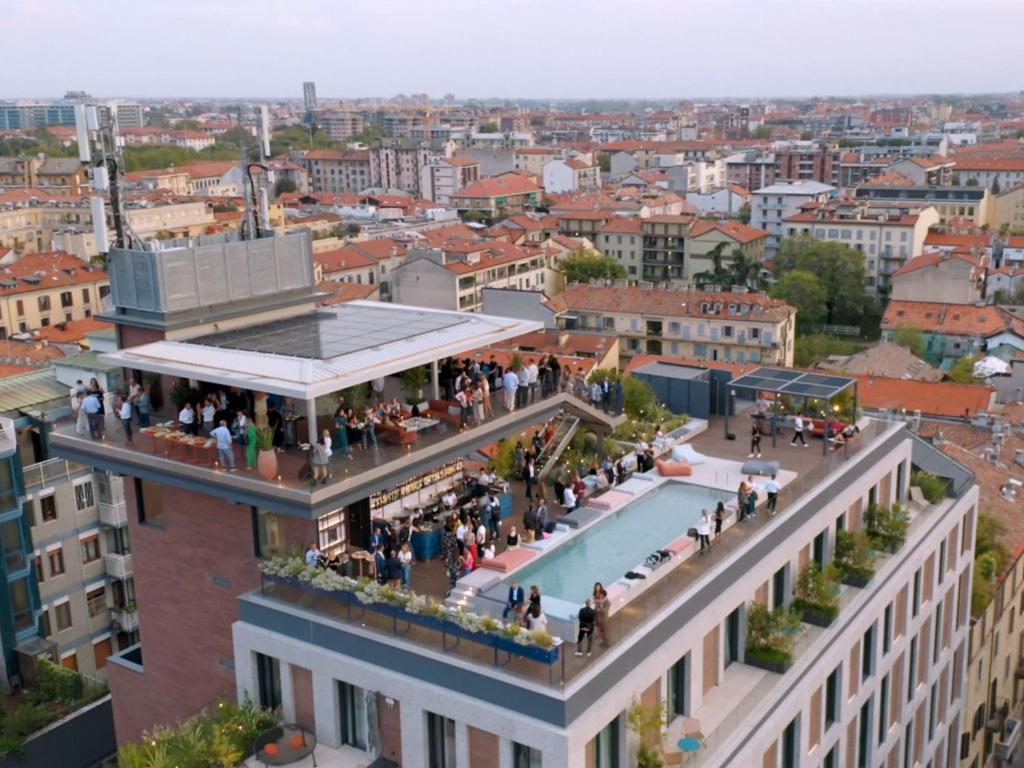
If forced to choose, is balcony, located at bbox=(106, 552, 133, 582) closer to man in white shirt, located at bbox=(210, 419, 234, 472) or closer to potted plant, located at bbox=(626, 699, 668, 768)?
man in white shirt, located at bbox=(210, 419, 234, 472)

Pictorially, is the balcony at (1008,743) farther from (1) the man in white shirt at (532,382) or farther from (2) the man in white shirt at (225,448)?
(2) the man in white shirt at (225,448)

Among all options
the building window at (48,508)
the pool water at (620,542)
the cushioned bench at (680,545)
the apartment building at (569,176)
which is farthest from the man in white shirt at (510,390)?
the apartment building at (569,176)

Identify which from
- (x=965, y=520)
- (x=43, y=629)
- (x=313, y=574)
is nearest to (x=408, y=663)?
(x=313, y=574)

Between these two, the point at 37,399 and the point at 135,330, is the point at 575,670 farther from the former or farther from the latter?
the point at 37,399

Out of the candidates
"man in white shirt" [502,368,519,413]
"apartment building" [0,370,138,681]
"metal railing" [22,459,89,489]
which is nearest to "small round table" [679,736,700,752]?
"man in white shirt" [502,368,519,413]

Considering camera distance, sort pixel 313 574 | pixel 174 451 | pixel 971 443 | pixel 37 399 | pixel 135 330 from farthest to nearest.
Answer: pixel 971 443, pixel 37 399, pixel 135 330, pixel 174 451, pixel 313 574

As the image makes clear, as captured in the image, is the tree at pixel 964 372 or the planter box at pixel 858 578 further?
the tree at pixel 964 372

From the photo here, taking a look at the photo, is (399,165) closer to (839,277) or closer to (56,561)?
(839,277)
